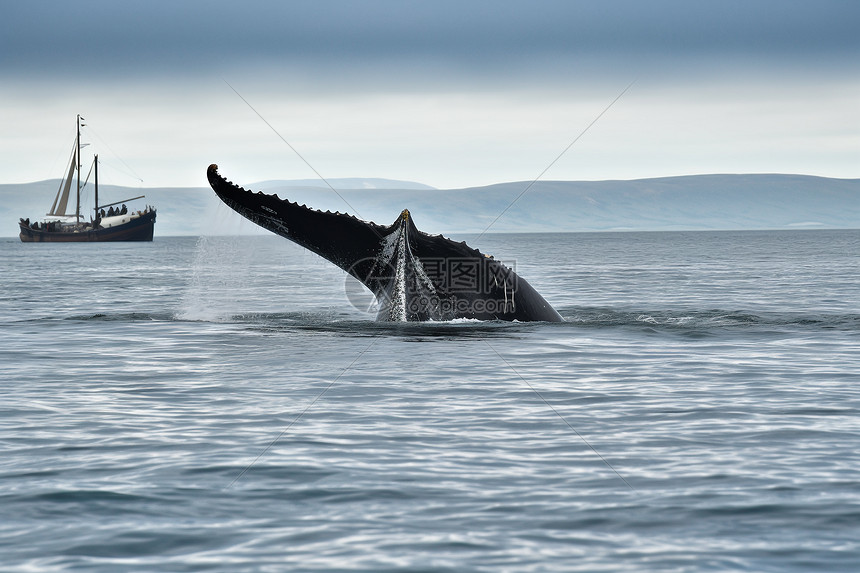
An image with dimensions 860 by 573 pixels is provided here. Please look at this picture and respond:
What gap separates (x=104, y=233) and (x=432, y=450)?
144306 millimetres

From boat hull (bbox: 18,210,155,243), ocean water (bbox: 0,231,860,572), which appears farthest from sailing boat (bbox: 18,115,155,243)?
ocean water (bbox: 0,231,860,572)

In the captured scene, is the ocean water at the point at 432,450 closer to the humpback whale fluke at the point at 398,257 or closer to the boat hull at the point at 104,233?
the humpback whale fluke at the point at 398,257

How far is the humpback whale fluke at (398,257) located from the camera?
9.41 m

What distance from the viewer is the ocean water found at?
4695 millimetres

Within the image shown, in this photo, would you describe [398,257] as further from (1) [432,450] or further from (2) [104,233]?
(2) [104,233]

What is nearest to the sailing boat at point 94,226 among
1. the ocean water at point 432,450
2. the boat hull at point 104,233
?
the boat hull at point 104,233

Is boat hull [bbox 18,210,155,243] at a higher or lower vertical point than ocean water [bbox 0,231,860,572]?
higher

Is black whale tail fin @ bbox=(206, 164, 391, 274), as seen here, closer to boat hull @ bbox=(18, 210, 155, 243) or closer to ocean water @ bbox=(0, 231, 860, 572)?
ocean water @ bbox=(0, 231, 860, 572)

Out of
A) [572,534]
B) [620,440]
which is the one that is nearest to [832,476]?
[620,440]

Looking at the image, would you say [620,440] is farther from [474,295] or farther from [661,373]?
[474,295]

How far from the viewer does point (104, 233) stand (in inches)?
5650

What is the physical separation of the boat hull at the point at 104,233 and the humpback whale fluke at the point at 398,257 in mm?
137964

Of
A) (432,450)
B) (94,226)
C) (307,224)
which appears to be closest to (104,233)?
(94,226)

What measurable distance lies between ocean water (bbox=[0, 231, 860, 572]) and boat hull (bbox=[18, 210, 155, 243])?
136 meters
